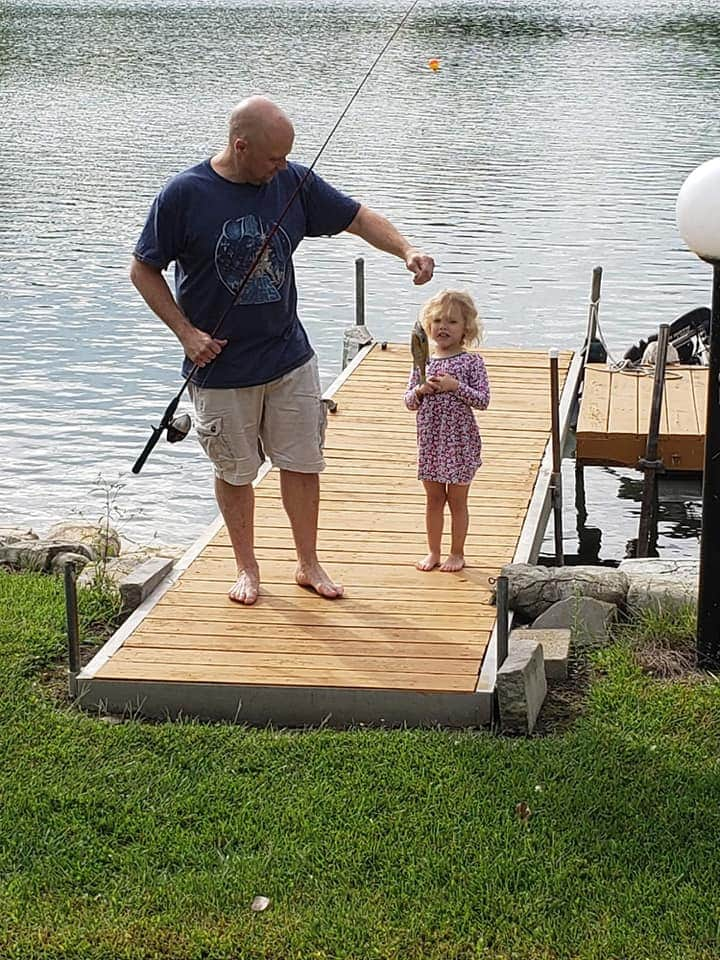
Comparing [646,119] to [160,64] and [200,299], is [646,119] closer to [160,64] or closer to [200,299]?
[160,64]

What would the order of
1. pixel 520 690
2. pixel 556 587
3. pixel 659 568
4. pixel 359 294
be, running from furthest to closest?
1. pixel 359 294
2. pixel 659 568
3. pixel 556 587
4. pixel 520 690

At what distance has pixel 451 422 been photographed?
6.49 m

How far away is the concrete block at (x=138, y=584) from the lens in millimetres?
6078

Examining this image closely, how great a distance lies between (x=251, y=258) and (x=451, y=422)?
1.42m

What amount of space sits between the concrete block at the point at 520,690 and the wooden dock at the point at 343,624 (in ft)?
0.47

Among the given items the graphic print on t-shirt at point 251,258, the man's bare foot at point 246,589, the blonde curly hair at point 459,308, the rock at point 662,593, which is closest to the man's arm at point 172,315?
the graphic print on t-shirt at point 251,258

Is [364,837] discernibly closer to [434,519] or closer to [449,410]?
[434,519]

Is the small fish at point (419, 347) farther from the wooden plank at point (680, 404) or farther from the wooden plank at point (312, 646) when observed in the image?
the wooden plank at point (680, 404)

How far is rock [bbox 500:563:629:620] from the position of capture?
234 inches

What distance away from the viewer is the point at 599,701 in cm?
515

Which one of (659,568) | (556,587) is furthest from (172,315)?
(659,568)

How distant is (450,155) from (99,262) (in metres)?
9.75

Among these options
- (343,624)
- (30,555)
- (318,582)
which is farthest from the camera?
(30,555)

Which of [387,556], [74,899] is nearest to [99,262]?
[387,556]
